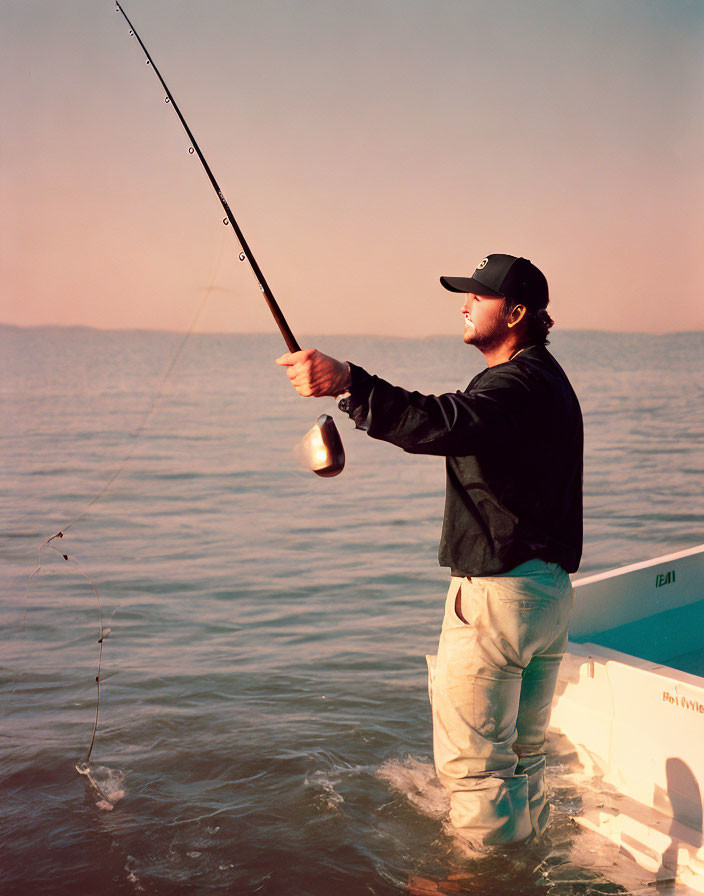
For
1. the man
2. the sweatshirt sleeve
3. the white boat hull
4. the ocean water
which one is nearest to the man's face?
the man

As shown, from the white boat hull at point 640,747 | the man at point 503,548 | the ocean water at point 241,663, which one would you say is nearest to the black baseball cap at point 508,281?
the man at point 503,548

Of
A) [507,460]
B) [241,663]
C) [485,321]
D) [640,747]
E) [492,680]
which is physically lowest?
[241,663]

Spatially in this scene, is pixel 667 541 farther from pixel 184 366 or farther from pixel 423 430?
pixel 184 366

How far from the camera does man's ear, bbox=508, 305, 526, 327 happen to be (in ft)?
6.16

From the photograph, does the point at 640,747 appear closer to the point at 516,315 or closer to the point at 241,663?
the point at 516,315

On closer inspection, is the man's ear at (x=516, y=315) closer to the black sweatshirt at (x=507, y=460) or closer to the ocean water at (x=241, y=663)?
the black sweatshirt at (x=507, y=460)

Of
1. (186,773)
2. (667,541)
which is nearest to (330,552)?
(667,541)

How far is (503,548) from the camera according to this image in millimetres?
1760

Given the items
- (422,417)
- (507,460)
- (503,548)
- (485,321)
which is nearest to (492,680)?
(503,548)

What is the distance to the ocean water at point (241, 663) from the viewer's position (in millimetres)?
2299

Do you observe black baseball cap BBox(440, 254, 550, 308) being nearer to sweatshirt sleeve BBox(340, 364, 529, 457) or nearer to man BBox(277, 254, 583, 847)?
man BBox(277, 254, 583, 847)

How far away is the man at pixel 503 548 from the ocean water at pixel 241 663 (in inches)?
10.6

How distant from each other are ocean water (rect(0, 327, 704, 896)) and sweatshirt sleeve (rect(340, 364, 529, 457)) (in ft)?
1.39

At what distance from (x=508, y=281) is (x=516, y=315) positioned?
71 millimetres
